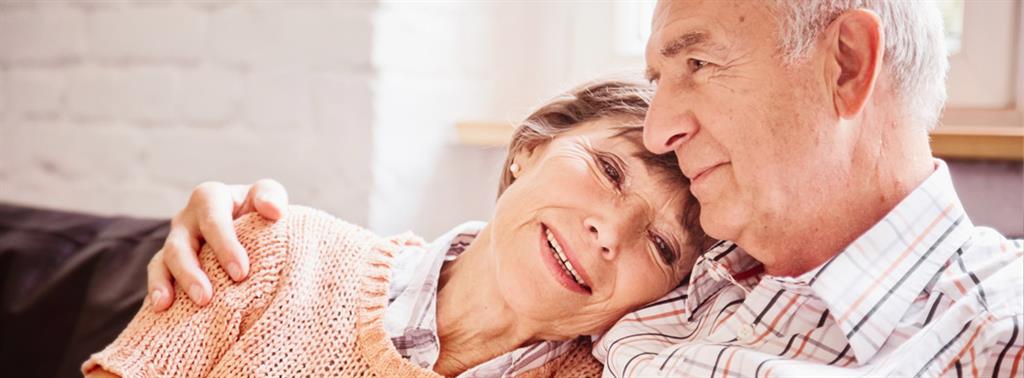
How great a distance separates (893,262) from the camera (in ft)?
3.78

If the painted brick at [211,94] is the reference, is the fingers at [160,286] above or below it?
below

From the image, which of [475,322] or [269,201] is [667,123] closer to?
[475,322]

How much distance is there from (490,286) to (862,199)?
530 millimetres

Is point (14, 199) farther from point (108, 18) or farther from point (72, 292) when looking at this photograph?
point (72, 292)

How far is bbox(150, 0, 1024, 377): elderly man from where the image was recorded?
3.67 feet

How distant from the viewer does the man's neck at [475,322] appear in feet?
4.75

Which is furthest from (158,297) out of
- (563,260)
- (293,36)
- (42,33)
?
(42,33)

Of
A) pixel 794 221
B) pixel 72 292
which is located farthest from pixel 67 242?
pixel 794 221

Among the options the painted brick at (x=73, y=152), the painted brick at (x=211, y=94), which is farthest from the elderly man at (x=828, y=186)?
the painted brick at (x=73, y=152)

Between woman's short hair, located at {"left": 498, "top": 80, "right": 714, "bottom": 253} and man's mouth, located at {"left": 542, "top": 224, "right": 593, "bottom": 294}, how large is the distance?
0.16 meters

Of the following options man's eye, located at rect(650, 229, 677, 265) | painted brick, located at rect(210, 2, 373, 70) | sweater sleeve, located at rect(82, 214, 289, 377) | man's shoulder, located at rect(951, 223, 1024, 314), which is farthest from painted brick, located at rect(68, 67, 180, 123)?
man's shoulder, located at rect(951, 223, 1024, 314)

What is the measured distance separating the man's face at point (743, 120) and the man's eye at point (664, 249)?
0.43ft

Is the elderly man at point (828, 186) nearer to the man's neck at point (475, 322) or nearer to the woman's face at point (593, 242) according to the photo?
the woman's face at point (593, 242)

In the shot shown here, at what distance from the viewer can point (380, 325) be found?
1.41 m
